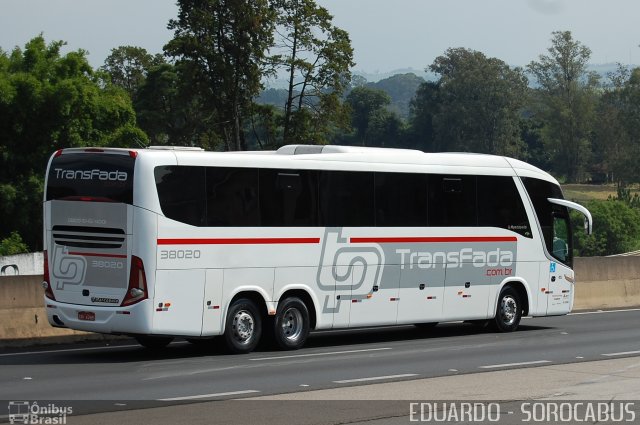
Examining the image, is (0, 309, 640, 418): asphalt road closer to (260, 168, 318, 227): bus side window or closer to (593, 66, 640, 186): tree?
(260, 168, 318, 227): bus side window

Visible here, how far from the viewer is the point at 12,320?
2055 centimetres

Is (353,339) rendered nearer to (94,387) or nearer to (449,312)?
(449,312)

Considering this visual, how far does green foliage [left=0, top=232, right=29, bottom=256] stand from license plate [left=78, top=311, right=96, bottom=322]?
126ft

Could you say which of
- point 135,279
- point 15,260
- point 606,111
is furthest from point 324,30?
point 606,111

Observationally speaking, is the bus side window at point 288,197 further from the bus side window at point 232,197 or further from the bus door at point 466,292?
the bus door at point 466,292

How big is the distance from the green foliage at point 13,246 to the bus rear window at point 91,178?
124ft

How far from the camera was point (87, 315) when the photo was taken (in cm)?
1777

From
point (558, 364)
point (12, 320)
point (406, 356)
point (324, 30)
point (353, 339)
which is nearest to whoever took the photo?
point (558, 364)

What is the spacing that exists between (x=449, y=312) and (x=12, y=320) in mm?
7981

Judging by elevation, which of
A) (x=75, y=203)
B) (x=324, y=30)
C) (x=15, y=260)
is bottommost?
(x=15, y=260)

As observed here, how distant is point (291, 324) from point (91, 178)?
4.18 m

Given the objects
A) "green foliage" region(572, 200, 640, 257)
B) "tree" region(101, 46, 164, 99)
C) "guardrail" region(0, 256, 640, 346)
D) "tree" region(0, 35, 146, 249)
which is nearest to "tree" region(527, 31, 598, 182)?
"green foliage" region(572, 200, 640, 257)

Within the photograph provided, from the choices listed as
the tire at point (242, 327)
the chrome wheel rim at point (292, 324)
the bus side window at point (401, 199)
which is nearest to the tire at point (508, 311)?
the bus side window at point (401, 199)

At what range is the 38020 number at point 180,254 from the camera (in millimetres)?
17703
